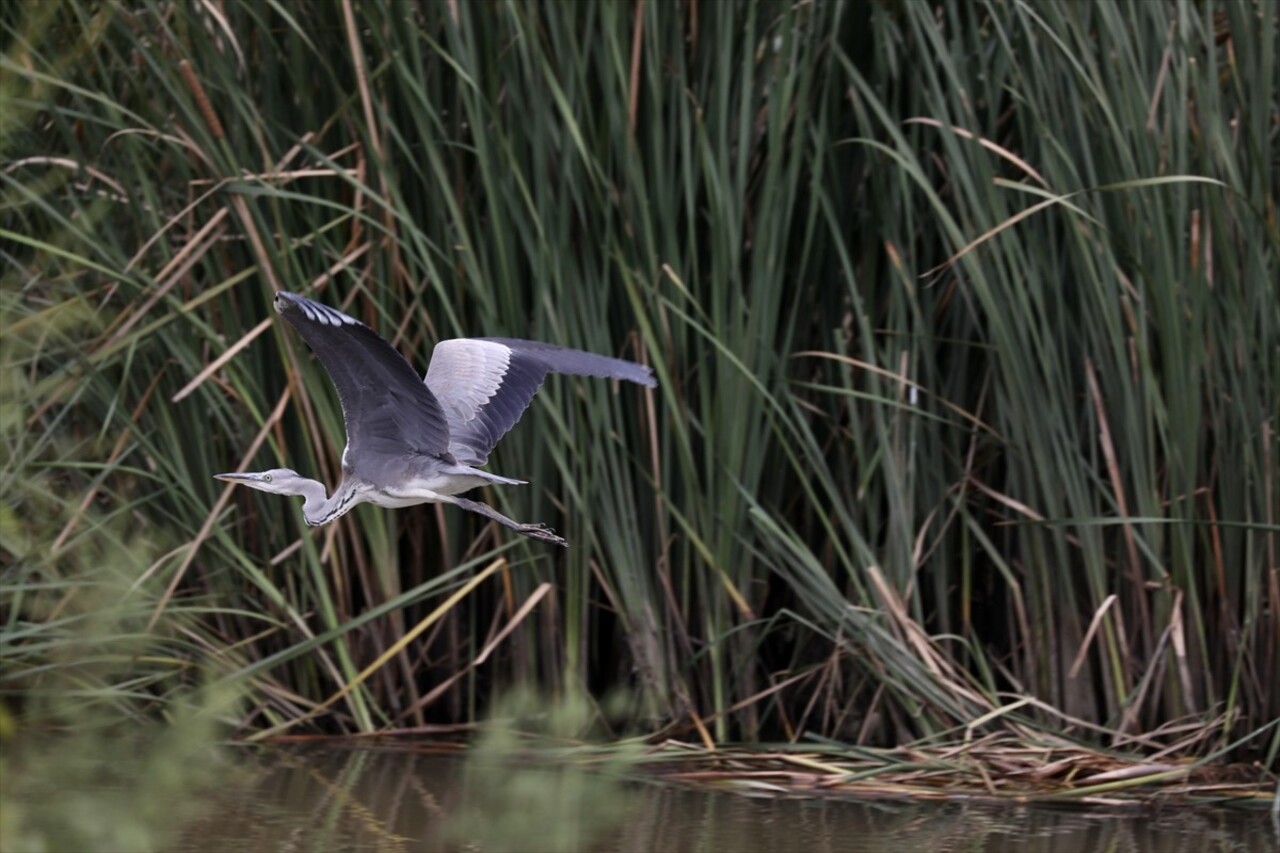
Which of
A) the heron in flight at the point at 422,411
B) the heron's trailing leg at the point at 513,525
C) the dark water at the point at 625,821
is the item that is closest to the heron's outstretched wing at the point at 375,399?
the heron in flight at the point at 422,411

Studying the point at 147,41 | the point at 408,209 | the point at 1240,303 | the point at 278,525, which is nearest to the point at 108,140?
the point at 147,41

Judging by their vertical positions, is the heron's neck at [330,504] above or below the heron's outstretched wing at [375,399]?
below

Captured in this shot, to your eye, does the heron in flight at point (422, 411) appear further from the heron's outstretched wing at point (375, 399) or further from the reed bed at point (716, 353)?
the reed bed at point (716, 353)

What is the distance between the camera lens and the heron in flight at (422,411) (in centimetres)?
280

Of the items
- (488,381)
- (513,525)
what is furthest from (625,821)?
(488,381)

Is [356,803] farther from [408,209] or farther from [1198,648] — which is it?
[1198,648]

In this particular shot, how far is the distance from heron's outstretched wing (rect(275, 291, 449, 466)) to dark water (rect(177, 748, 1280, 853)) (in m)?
0.73

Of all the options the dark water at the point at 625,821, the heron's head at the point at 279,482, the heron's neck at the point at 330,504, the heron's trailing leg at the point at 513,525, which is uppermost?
the heron's head at the point at 279,482

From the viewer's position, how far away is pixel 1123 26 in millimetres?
3766

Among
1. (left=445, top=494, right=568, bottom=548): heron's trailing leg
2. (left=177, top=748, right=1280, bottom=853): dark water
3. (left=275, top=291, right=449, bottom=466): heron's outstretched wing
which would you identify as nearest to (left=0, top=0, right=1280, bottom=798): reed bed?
(left=177, top=748, right=1280, bottom=853): dark water

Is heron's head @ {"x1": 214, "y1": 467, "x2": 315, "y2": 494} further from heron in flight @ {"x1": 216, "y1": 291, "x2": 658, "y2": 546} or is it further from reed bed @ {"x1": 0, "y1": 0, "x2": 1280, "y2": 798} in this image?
reed bed @ {"x1": 0, "y1": 0, "x2": 1280, "y2": 798}

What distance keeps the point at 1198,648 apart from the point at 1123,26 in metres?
1.39

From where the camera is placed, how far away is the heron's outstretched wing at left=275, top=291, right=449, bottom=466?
269 cm

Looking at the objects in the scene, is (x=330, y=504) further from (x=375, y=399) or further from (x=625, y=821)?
(x=625, y=821)
